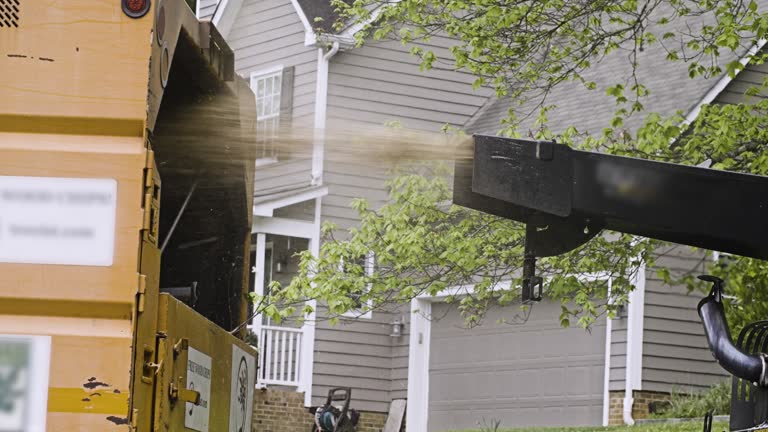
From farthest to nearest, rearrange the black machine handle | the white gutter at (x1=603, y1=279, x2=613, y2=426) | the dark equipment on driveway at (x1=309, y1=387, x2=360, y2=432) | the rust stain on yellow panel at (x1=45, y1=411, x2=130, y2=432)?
the dark equipment on driveway at (x1=309, y1=387, x2=360, y2=432) → the white gutter at (x1=603, y1=279, x2=613, y2=426) → the black machine handle → the rust stain on yellow panel at (x1=45, y1=411, x2=130, y2=432)

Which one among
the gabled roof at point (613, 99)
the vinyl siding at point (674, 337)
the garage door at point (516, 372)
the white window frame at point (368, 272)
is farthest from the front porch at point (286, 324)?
Result: the vinyl siding at point (674, 337)

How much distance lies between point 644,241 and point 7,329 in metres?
7.70

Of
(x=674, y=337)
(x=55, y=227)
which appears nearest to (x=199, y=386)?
(x=55, y=227)

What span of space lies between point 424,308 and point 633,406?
3.98 meters

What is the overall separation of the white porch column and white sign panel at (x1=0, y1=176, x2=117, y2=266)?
15513 millimetres

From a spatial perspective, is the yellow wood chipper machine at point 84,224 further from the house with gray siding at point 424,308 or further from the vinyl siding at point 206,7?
the vinyl siding at point 206,7

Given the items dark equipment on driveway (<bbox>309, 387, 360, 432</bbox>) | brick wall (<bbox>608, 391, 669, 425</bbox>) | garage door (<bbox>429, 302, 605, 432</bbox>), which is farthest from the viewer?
dark equipment on driveway (<bbox>309, 387, 360, 432</bbox>)

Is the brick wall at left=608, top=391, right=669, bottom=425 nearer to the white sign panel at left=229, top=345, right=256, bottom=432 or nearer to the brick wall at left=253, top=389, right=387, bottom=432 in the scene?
the brick wall at left=253, top=389, right=387, bottom=432

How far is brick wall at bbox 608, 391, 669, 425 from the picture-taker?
52.1 ft

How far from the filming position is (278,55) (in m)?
20.9

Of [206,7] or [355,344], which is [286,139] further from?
[206,7]

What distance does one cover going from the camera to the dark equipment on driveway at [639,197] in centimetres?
457

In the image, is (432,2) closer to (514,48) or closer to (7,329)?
(514,48)

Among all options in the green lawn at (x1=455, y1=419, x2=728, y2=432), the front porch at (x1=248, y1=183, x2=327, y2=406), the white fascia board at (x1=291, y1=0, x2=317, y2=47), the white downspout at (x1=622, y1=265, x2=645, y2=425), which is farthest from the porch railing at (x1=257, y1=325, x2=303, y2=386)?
the white downspout at (x1=622, y1=265, x2=645, y2=425)
